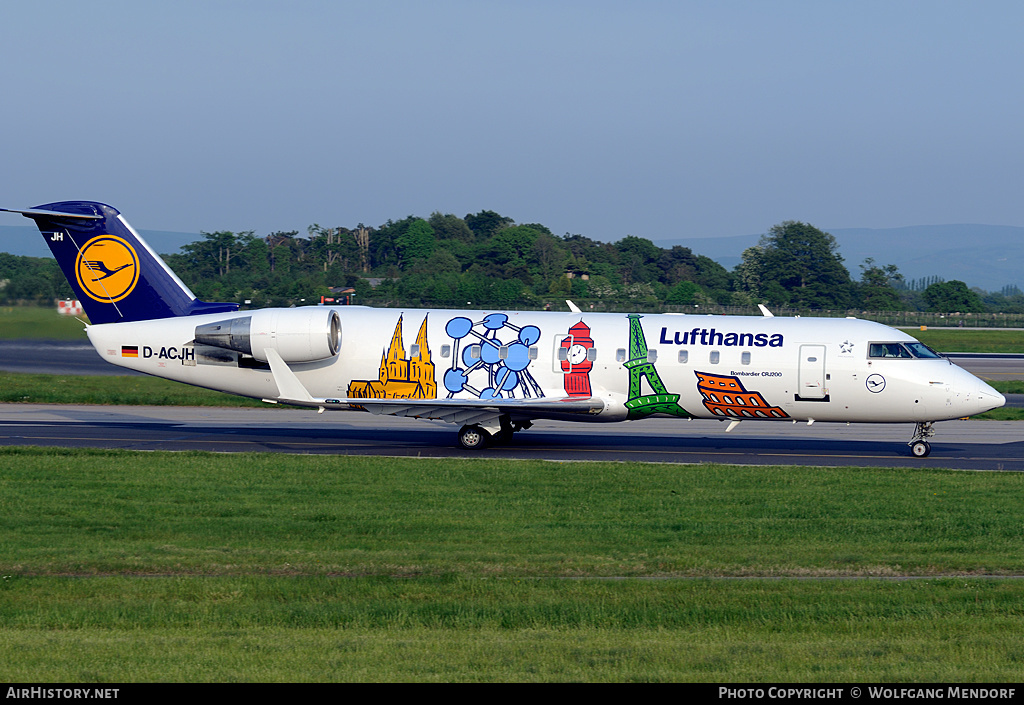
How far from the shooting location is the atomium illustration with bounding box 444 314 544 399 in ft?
88.6

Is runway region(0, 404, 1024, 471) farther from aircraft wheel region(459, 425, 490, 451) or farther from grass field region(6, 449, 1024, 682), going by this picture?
grass field region(6, 449, 1024, 682)

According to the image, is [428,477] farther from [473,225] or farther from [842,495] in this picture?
[473,225]

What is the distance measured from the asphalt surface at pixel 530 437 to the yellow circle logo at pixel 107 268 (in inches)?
158

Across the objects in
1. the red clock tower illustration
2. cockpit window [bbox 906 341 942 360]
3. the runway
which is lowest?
the runway

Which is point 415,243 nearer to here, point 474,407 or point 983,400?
point 474,407

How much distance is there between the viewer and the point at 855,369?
2612cm

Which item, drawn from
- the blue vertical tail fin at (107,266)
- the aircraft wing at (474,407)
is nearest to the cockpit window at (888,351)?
the aircraft wing at (474,407)

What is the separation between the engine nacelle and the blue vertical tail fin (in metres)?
1.85

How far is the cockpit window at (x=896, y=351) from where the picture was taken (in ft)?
85.8

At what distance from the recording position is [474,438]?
27.2 m

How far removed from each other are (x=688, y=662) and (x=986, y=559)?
742 centimetres

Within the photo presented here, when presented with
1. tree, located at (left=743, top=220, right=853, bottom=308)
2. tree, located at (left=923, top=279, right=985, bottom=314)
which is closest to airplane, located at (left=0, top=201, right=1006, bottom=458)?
tree, located at (left=743, top=220, right=853, bottom=308)

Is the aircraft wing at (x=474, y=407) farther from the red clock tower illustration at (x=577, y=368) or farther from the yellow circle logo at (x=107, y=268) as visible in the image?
the yellow circle logo at (x=107, y=268)
